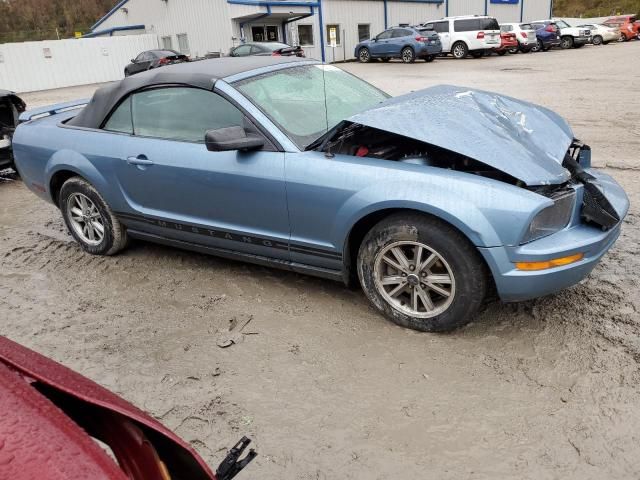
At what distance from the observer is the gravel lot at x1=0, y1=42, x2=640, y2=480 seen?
2.40 metres

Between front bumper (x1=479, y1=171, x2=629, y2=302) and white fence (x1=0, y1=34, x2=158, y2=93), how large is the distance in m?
30.5

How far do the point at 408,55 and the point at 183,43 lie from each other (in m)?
14.0

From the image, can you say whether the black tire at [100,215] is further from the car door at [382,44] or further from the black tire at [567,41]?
the black tire at [567,41]

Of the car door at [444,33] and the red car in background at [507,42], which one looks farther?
the car door at [444,33]

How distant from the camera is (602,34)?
30.1 m

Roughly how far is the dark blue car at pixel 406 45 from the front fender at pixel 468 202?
22.7 metres

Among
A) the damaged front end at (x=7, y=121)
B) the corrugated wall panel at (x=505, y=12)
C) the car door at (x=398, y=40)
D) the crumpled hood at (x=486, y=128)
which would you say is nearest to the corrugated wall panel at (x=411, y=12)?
the corrugated wall panel at (x=505, y=12)

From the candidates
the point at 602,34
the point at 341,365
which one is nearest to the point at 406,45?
the point at 602,34

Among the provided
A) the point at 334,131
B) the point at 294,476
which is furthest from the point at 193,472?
the point at 334,131

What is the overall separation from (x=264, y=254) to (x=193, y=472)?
7.65 ft

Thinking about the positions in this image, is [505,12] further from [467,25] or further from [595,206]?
[595,206]

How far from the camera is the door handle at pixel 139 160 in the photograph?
3.94 metres

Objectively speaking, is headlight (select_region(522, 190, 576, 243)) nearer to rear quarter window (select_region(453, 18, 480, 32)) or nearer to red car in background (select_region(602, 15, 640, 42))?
rear quarter window (select_region(453, 18, 480, 32))

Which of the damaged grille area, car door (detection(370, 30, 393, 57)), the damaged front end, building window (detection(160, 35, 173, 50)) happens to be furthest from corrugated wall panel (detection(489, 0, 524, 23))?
the damaged grille area
